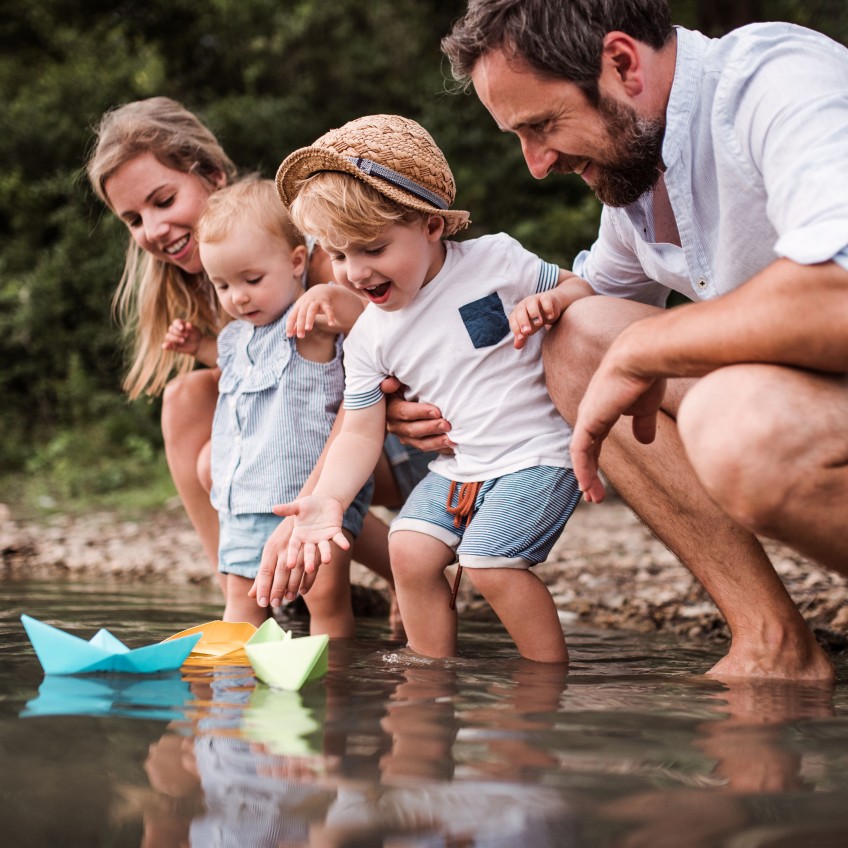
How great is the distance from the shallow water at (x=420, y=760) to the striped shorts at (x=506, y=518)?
0.98 feet

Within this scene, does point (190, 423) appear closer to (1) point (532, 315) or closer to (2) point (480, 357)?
(2) point (480, 357)

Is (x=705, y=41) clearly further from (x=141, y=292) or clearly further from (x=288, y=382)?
(x=141, y=292)

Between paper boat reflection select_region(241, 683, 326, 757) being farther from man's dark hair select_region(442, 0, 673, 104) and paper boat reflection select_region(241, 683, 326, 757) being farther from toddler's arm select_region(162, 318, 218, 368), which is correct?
toddler's arm select_region(162, 318, 218, 368)

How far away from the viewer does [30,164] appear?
34.1 ft

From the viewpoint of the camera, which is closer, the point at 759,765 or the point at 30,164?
the point at 759,765

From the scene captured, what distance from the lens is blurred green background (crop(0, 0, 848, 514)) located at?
9.37 m

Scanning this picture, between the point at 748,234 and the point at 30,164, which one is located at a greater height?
the point at 30,164

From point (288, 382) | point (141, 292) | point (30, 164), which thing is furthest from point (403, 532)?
point (30, 164)

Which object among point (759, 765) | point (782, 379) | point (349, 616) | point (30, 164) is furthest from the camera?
point (30, 164)

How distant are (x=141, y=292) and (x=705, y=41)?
2223 millimetres

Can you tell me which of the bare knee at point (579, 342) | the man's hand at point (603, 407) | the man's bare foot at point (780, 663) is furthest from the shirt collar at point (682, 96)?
the man's bare foot at point (780, 663)

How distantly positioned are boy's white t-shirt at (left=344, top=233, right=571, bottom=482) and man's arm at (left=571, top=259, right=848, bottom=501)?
471mm

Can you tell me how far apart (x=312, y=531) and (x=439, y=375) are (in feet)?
1.77

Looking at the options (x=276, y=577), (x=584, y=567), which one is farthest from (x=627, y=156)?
(x=584, y=567)
